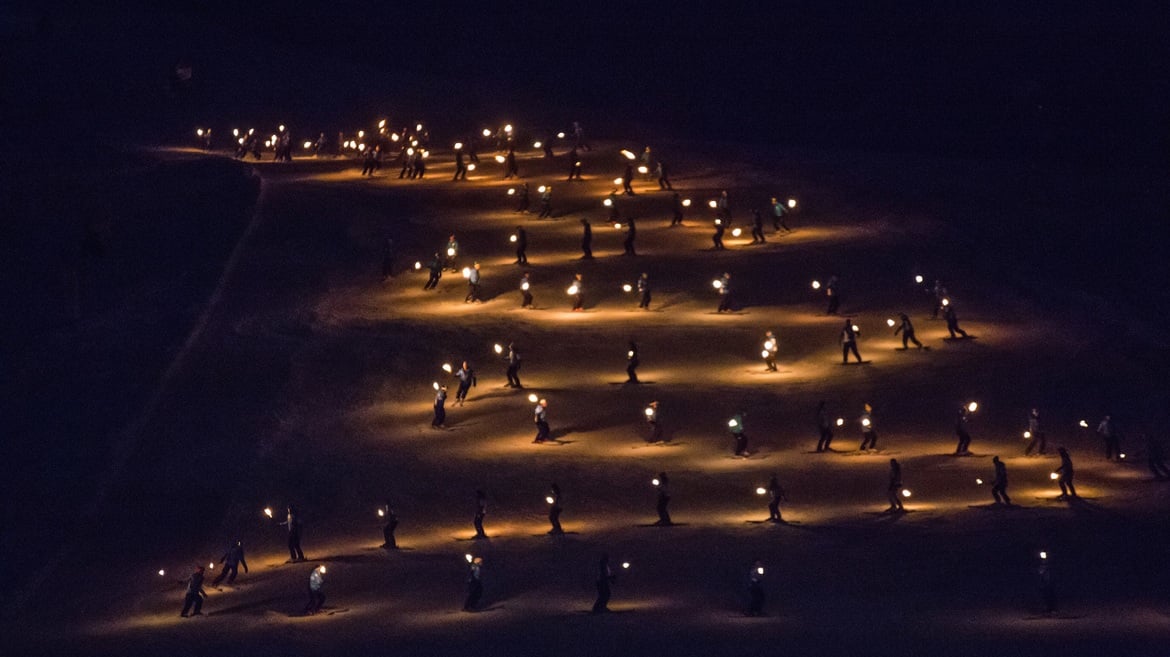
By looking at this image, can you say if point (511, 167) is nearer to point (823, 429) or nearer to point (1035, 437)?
point (823, 429)

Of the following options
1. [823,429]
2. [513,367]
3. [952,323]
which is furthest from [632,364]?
[952,323]

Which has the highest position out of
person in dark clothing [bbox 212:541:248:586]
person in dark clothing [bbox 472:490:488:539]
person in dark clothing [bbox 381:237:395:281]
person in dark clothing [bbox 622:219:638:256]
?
person in dark clothing [bbox 622:219:638:256]

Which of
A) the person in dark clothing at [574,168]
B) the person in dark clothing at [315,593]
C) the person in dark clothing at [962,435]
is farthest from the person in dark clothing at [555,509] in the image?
the person in dark clothing at [574,168]

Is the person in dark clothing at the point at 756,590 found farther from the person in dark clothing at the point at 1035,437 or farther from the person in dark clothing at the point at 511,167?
the person in dark clothing at the point at 511,167

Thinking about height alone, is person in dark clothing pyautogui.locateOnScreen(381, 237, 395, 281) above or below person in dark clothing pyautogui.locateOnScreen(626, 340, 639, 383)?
above

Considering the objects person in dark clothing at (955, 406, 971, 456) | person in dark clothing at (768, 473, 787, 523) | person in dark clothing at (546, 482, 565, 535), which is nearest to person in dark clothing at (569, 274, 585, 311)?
person in dark clothing at (955, 406, 971, 456)

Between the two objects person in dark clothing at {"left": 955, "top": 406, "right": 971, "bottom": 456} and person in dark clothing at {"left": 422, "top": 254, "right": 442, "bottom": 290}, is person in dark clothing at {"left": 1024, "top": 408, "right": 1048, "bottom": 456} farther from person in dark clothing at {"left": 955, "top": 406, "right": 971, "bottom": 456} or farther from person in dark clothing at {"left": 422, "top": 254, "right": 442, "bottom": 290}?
person in dark clothing at {"left": 422, "top": 254, "right": 442, "bottom": 290}
